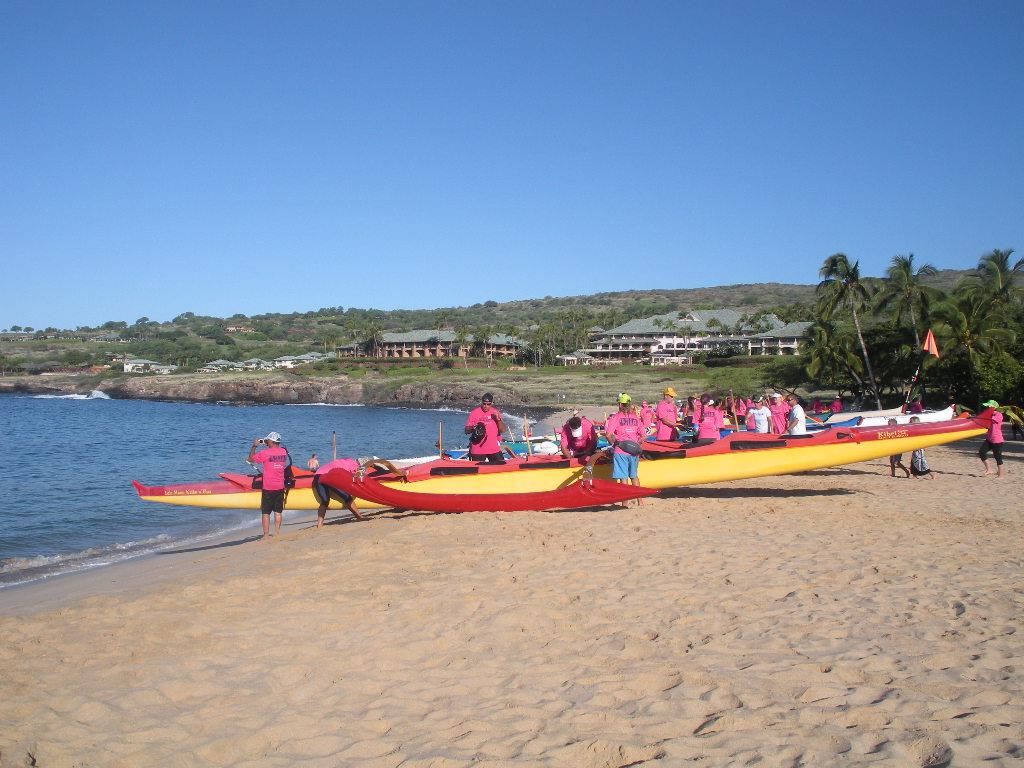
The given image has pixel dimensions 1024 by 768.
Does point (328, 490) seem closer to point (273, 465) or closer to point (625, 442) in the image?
point (273, 465)

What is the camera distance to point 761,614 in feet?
17.8

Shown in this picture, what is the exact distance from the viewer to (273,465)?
9.62 m

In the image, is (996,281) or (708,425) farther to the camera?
(996,281)

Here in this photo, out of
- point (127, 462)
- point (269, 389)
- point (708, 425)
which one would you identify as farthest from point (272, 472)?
point (269, 389)

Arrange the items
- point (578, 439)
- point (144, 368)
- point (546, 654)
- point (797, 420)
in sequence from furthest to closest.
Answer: point (144, 368)
point (797, 420)
point (578, 439)
point (546, 654)

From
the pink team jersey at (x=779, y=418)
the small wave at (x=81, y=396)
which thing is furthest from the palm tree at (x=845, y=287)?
the small wave at (x=81, y=396)

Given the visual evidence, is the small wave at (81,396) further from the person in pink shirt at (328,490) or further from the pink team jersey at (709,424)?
the pink team jersey at (709,424)

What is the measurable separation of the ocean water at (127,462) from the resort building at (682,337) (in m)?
35.1

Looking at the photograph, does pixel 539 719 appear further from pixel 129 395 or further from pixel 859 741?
pixel 129 395

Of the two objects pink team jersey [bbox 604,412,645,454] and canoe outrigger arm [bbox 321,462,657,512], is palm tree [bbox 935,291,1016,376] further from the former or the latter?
canoe outrigger arm [bbox 321,462,657,512]

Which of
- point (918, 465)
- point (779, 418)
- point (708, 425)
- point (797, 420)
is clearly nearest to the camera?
point (708, 425)

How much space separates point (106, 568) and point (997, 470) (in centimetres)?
1446

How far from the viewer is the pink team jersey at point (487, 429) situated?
421 inches

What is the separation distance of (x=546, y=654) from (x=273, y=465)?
5.74m
